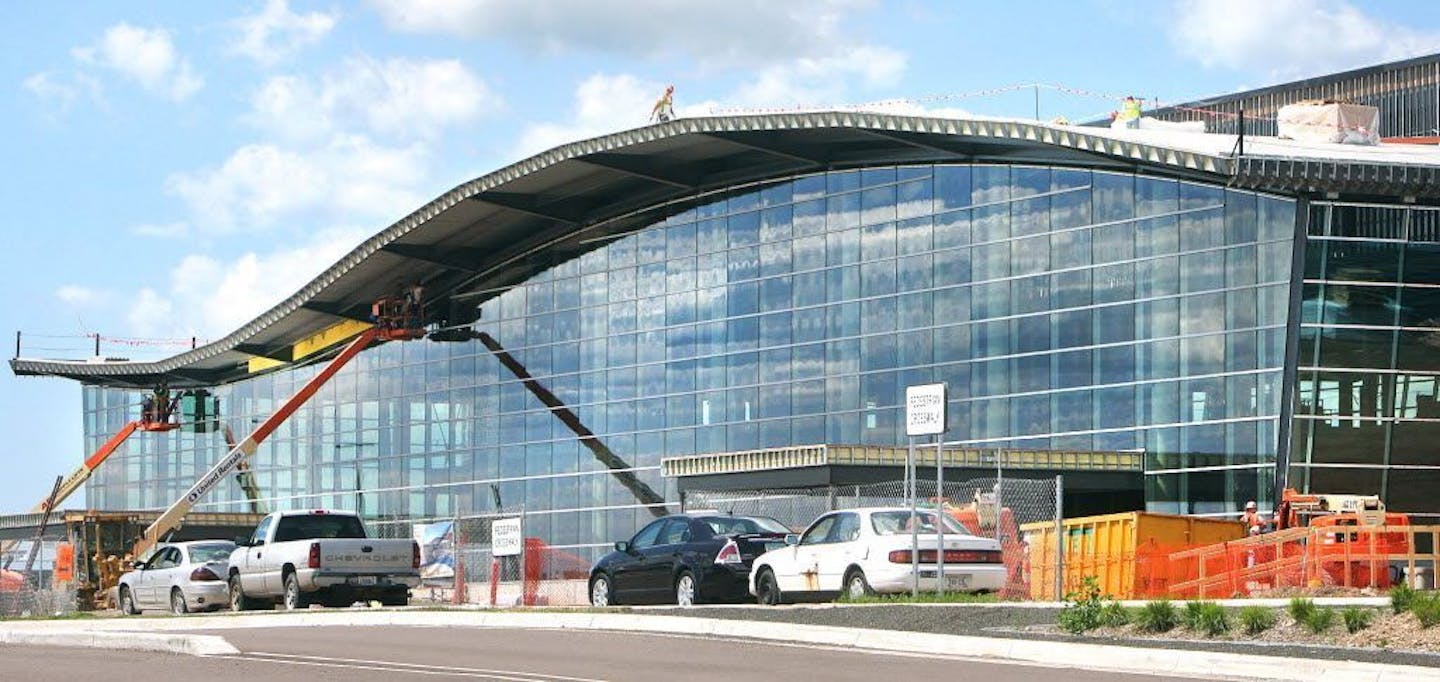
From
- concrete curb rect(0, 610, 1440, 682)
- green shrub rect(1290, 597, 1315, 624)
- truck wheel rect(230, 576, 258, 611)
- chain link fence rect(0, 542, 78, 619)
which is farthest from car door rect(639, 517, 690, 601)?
chain link fence rect(0, 542, 78, 619)

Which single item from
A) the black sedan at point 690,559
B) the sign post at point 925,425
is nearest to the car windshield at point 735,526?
the black sedan at point 690,559

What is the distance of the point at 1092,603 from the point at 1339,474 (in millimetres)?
22546

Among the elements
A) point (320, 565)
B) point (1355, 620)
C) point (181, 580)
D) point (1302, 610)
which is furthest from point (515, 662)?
point (181, 580)

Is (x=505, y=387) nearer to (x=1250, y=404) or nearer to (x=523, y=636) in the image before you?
(x=1250, y=404)

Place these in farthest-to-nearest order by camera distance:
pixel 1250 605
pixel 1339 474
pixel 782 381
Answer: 1. pixel 782 381
2. pixel 1339 474
3. pixel 1250 605

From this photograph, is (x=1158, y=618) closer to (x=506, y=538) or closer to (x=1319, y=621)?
(x=1319, y=621)

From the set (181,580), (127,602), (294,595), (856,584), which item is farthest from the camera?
(127,602)

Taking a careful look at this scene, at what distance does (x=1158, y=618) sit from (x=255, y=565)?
19.3 metres

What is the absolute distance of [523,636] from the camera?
78.9ft

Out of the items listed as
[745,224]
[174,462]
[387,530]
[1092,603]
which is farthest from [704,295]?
[1092,603]

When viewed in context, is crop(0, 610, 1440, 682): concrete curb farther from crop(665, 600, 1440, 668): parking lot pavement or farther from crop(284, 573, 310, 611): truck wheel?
crop(284, 573, 310, 611): truck wheel

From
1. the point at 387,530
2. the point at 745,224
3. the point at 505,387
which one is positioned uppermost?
the point at 745,224

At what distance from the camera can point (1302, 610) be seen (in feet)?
61.0

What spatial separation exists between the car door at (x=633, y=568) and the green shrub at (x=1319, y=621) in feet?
41.8
